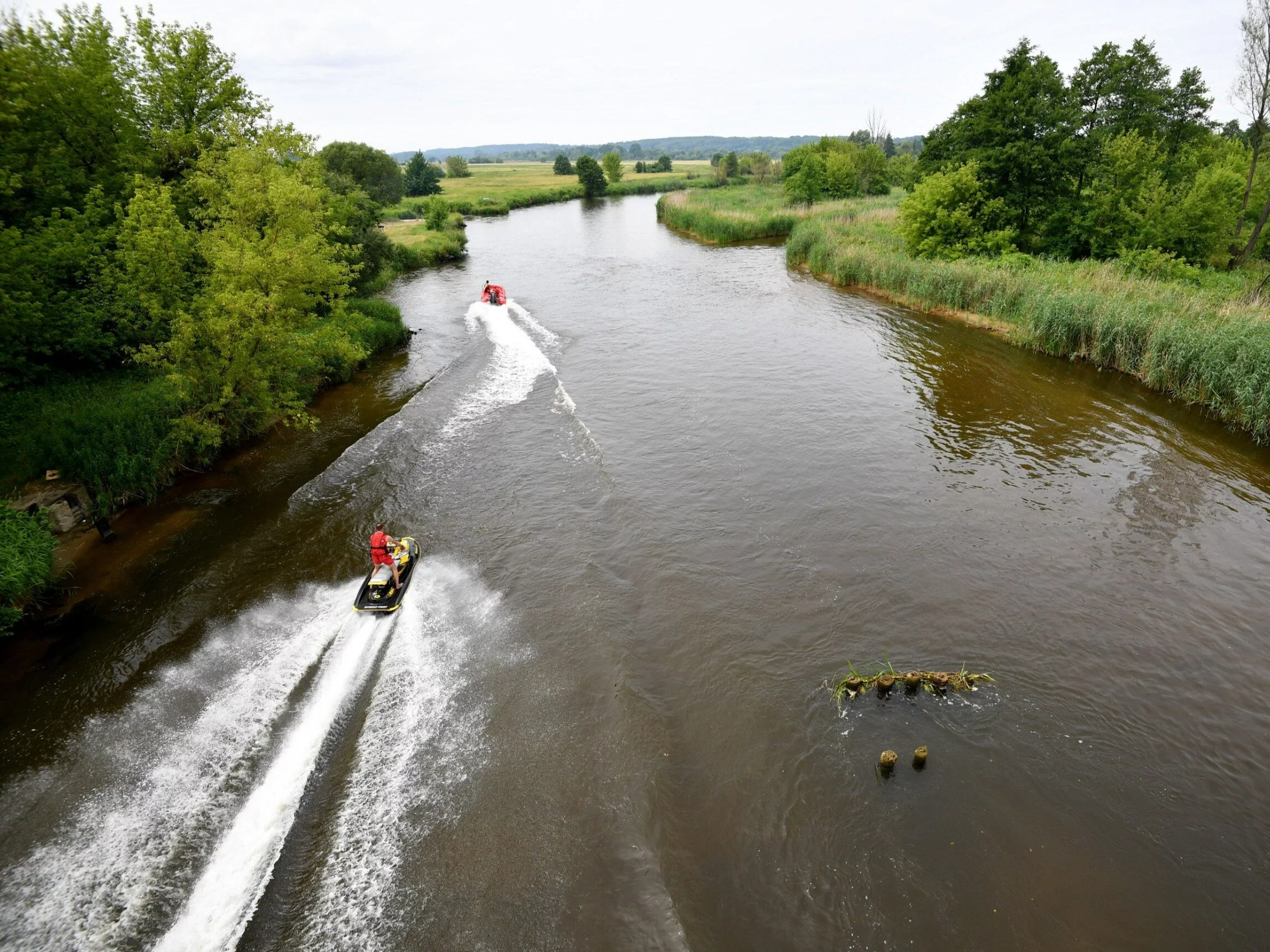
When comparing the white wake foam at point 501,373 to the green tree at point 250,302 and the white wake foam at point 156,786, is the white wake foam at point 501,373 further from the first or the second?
the white wake foam at point 156,786

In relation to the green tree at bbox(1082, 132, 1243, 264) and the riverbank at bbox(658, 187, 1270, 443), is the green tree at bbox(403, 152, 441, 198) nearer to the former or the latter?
the riverbank at bbox(658, 187, 1270, 443)

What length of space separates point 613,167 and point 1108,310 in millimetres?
113905

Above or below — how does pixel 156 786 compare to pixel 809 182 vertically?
below

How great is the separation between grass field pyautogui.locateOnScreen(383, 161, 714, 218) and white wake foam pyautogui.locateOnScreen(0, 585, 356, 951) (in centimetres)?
7073

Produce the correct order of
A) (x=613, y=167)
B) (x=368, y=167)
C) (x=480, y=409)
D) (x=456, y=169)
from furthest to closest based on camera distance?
(x=456, y=169) < (x=613, y=167) < (x=368, y=167) < (x=480, y=409)

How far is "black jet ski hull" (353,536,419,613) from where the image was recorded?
1311 cm

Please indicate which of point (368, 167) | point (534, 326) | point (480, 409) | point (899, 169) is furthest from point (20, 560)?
point (899, 169)

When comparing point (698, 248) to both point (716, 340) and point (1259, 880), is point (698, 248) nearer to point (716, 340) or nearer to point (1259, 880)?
point (716, 340)

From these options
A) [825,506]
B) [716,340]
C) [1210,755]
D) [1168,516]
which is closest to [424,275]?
[716,340]

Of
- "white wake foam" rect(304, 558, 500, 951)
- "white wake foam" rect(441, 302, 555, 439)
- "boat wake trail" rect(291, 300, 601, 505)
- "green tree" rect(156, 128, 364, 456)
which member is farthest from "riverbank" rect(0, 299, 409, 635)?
"white wake foam" rect(304, 558, 500, 951)

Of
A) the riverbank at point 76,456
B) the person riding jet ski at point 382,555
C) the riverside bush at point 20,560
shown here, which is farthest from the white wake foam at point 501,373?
the riverside bush at point 20,560

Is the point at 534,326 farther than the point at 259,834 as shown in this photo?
Yes

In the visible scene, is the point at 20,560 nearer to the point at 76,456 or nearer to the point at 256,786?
the point at 76,456

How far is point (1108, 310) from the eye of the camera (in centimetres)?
2441
